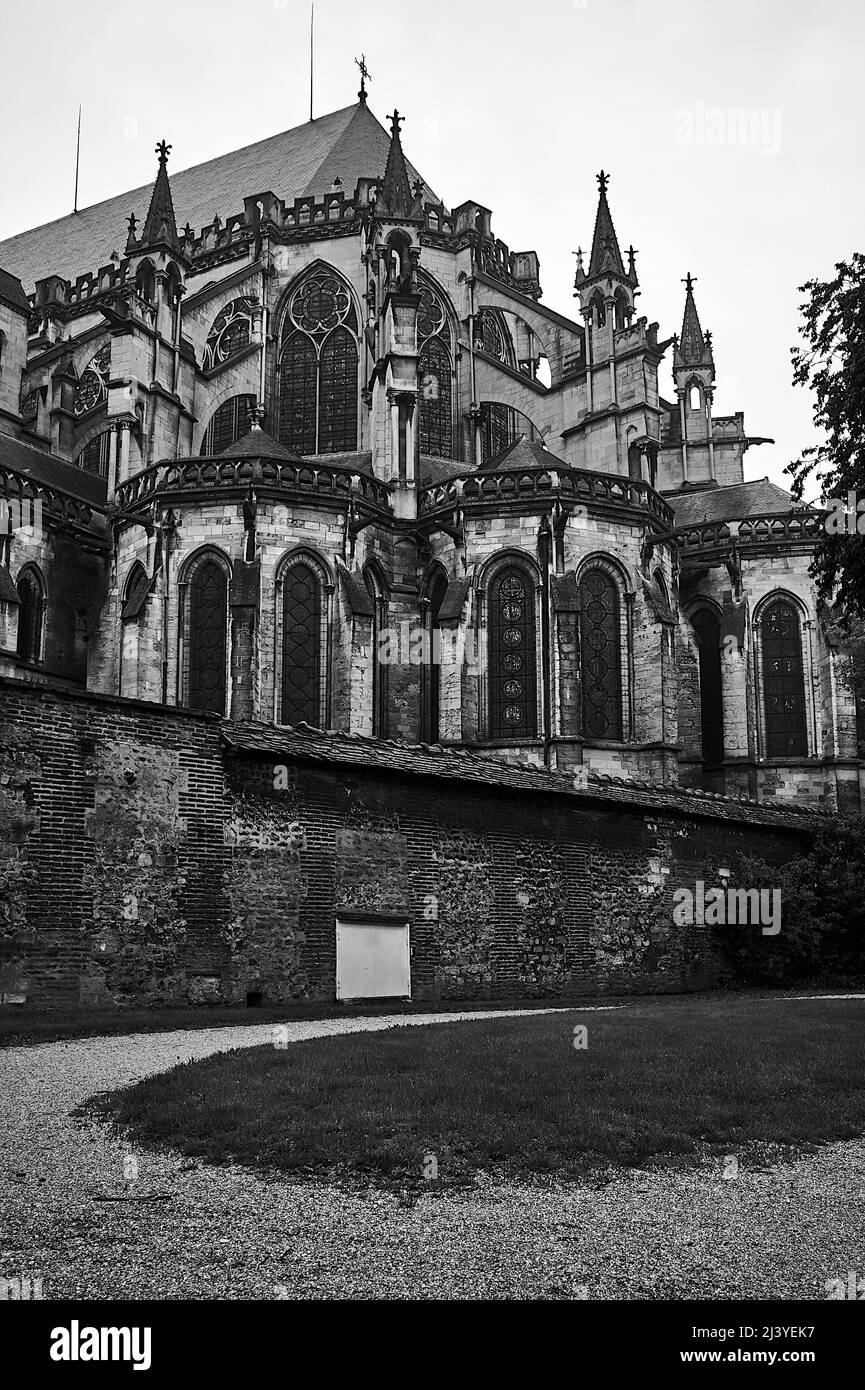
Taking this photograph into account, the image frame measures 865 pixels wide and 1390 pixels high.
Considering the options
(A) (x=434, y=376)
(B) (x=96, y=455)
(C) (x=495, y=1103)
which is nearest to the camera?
(C) (x=495, y=1103)

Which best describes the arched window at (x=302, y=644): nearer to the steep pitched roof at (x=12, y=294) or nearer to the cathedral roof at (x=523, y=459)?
the cathedral roof at (x=523, y=459)

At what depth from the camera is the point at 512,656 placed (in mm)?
32062

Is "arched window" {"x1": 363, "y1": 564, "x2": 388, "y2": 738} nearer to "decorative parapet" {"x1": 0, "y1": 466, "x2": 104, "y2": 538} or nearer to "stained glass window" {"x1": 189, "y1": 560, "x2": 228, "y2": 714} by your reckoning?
"stained glass window" {"x1": 189, "y1": 560, "x2": 228, "y2": 714}

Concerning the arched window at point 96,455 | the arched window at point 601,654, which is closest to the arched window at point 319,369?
the arched window at point 96,455

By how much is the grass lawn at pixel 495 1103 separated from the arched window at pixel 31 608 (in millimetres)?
22728

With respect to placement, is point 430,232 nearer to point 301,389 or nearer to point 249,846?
point 301,389

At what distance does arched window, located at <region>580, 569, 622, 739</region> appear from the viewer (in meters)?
32.4

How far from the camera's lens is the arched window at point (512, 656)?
31656mm

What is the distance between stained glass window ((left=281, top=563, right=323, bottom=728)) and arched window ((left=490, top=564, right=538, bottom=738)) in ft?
15.1

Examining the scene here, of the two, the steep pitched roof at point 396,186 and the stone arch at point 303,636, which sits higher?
the steep pitched roof at point 396,186

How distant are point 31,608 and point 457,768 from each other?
16.7 m

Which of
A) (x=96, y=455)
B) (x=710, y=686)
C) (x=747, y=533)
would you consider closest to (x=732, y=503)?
(x=747, y=533)

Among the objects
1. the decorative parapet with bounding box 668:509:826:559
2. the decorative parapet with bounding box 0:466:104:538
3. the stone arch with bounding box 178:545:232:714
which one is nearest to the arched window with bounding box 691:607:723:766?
the decorative parapet with bounding box 668:509:826:559

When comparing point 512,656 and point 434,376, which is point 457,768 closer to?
point 512,656
